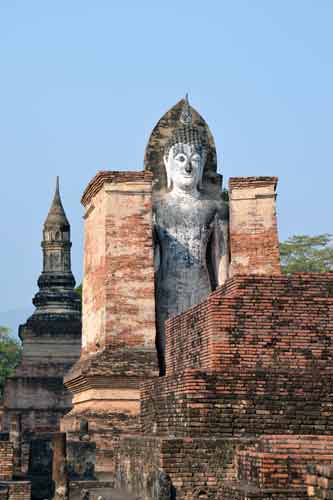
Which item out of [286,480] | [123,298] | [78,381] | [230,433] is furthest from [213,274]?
[286,480]

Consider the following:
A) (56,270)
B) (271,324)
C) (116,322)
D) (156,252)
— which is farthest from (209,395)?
(56,270)

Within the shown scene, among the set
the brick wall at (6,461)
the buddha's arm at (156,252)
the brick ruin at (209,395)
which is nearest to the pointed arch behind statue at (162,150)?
the buddha's arm at (156,252)

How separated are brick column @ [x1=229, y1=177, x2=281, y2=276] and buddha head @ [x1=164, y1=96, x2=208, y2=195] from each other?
660 millimetres

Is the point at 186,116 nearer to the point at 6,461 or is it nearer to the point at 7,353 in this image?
the point at 6,461

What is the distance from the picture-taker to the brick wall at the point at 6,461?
20094mm

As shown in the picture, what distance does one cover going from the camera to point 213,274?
65.2ft

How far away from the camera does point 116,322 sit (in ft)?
61.8

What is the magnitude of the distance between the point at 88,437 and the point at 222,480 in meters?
7.27

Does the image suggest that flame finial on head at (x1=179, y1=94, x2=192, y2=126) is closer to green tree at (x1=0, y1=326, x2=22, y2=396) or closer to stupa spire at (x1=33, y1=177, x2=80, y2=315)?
stupa spire at (x1=33, y1=177, x2=80, y2=315)

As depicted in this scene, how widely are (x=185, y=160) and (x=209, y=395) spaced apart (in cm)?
846

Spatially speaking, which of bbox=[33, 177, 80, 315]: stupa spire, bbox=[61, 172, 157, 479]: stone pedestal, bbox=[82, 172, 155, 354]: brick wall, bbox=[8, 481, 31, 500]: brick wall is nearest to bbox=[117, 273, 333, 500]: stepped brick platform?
A: bbox=[61, 172, 157, 479]: stone pedestal

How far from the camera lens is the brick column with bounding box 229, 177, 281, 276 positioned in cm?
1933

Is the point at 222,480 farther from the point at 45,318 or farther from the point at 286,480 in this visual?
the point at 45,318

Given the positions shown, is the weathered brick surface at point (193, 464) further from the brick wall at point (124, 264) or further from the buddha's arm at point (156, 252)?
the buddha's arm at point (156, 252)
